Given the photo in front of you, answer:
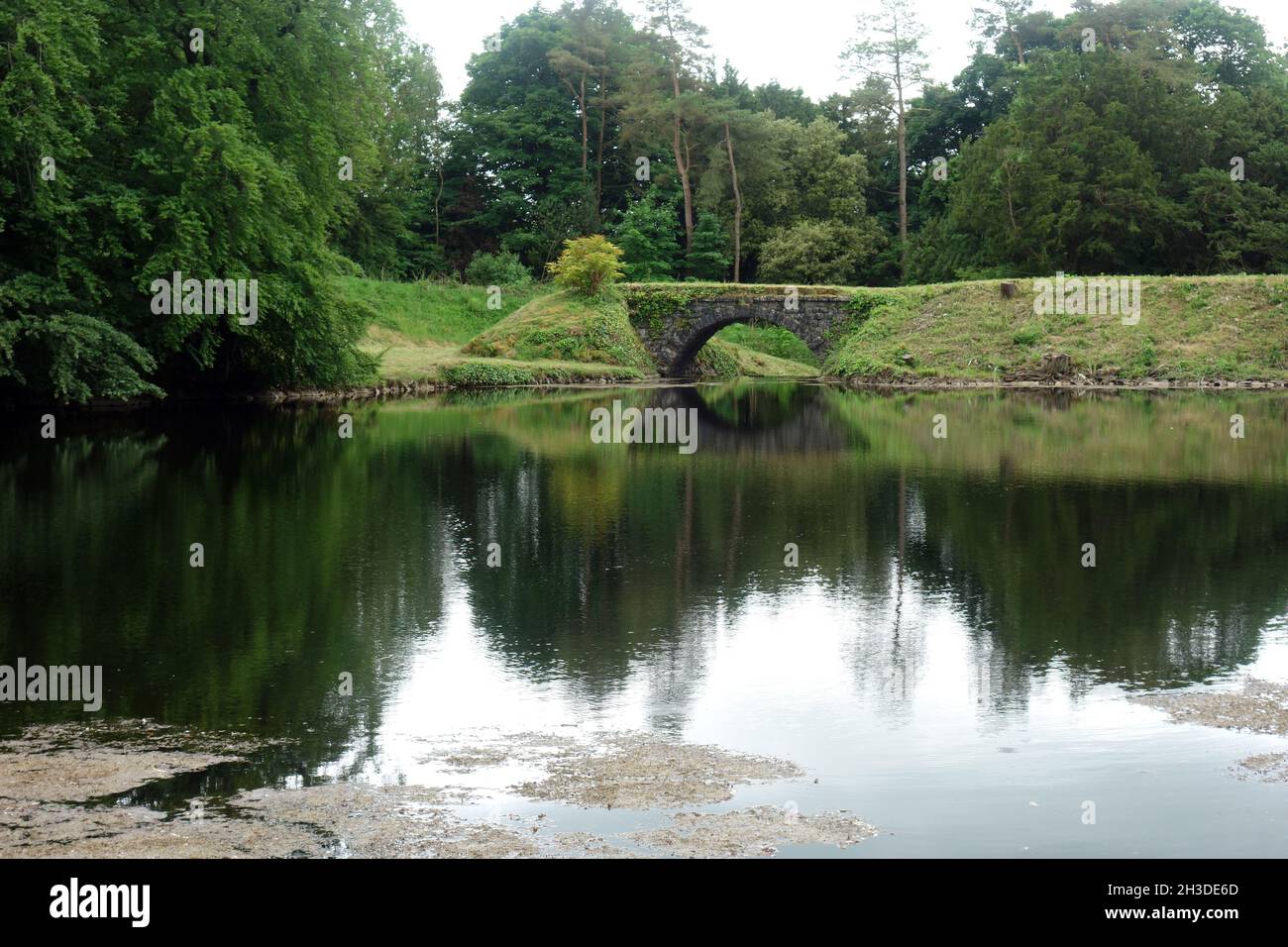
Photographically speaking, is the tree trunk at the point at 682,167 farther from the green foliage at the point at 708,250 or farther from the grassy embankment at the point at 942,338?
the grassy embankment at the point at 942,338

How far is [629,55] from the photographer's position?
7781 cm

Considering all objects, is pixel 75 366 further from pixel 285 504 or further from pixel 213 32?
pixel 285 504

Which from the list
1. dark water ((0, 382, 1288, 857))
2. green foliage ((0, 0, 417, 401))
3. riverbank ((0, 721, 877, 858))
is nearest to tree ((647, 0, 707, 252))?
green foliage ((0, 0, 417, 401))

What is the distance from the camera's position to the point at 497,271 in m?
72.1

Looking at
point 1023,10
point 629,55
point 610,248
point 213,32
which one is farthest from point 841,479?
point 1023,10

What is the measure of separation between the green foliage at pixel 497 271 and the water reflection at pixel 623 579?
43395mm

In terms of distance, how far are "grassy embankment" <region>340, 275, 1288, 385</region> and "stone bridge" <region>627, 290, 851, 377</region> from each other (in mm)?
282

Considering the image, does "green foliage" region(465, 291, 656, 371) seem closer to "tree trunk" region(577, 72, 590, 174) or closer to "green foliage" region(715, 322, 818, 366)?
"green foliage" region(715, 322, 818, 366)

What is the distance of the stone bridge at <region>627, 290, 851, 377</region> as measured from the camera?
57.6 metres

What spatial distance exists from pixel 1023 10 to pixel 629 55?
23.7m

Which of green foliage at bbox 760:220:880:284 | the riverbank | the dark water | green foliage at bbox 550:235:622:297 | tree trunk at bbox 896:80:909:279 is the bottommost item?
the riverbank

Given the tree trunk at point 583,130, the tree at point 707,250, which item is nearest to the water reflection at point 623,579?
the tree at point 707,250

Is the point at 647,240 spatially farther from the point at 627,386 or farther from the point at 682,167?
the point at 627,386
